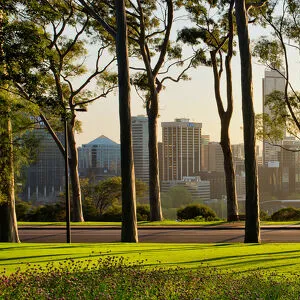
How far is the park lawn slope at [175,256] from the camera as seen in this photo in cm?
1288

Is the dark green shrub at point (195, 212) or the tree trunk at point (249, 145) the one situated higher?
the tree trunk at point (249, 145)

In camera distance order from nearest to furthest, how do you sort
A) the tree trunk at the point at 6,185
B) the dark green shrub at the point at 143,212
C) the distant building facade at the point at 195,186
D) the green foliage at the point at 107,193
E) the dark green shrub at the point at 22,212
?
the tree trunk at the point at 6,185, the dark green shrub at the point at 143,212, the dark green shrub at the point at 22,212, the green foliage at the point at 107,193, the distant building facade at the point at 195,186

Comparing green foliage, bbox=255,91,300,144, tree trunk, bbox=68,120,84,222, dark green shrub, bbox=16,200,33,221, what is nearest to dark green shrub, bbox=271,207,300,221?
green foliage, bbox=255,91,300,144

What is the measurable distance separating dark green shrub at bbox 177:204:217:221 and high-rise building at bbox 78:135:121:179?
2567 inches

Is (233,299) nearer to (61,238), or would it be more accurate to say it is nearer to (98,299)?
(98,299)

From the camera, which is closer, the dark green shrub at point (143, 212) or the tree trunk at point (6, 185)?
the tree trunk at point (6, 185)

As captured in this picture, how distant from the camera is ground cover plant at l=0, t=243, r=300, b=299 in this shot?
900cm

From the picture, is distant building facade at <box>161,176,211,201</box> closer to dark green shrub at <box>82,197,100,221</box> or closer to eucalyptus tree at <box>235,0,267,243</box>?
dark green shrub at <box>82,197,100,221</box>

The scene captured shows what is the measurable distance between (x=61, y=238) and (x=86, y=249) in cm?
943

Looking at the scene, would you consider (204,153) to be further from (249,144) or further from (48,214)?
(249,144)

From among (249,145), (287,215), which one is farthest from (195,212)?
(249,145)

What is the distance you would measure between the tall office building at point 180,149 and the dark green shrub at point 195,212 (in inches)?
3195

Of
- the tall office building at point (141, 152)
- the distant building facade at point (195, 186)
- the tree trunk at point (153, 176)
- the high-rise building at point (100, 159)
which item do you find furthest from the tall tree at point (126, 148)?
the distant building facade at point (195, 186)

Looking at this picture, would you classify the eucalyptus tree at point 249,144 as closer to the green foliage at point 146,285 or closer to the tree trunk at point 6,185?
the tree trunk at point 6,185
